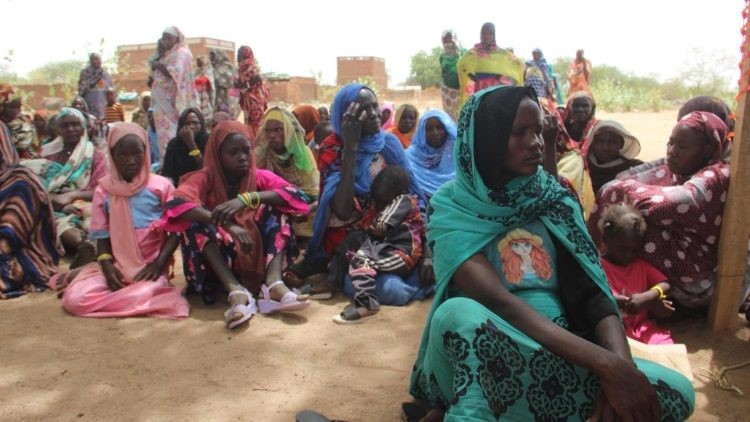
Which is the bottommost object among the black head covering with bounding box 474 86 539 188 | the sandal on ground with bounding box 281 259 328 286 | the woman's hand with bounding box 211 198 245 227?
the sandal on ground with bounding box 281 259 328 286

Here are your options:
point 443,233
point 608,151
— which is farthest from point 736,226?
point 443,233

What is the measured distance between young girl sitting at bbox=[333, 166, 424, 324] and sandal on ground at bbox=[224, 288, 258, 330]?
641 mm

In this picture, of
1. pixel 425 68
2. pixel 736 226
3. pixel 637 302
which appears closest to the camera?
pixel 637 302

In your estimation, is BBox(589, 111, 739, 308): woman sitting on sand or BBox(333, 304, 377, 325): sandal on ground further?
BBox(333, 304, 377, 325): sandal on ground

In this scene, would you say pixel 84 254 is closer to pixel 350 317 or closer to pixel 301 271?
pixel 301 271

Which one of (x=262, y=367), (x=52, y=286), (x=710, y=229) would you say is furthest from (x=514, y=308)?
(x=52, y=286)

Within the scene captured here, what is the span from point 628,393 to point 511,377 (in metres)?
0.38

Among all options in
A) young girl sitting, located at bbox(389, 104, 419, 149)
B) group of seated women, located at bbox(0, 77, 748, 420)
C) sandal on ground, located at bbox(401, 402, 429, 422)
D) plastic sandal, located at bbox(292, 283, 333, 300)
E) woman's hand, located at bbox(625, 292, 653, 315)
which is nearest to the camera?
group of seated women, located at bbox(0, 77, 748, 420)

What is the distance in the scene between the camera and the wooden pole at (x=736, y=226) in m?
3.35

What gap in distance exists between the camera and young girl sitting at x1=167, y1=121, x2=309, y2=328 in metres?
3.96

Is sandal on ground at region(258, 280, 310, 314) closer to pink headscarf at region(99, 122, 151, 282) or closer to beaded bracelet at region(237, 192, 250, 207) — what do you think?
beaded bracelet at region(237, 192, 250, 207)

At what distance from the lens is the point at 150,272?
4.17 metres

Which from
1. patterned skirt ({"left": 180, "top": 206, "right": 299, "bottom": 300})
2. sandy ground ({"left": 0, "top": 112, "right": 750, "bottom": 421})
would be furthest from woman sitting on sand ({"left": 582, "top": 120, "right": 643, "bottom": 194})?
patterned skirt ({"left": 180, "top": 206, "right": 299, "bottom": 300})

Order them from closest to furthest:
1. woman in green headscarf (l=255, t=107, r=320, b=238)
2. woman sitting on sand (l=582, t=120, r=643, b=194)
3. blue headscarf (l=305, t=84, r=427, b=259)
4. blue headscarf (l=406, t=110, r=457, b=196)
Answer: blue headscarf (l=305, t=84, r=427, b=259), woman sitting on sand (l=582, t=120, r=643, b=194), woman in green headscarf (l=255, t=107, r=320, b=238), blue headscarf (l=406, t=110, r=457, b=196)
